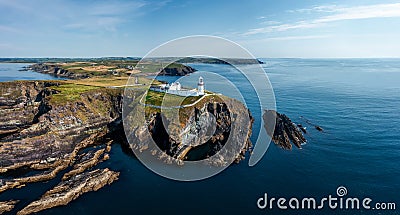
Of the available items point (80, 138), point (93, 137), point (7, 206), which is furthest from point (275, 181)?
point (80, 138)

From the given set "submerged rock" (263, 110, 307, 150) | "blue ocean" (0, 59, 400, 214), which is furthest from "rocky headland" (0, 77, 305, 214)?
"blue ocean" (0, 59, 400, 214)

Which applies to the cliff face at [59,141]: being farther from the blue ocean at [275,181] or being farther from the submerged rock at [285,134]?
the submerged rock at [285,134]

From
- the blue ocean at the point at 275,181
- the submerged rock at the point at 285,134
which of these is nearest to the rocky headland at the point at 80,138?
the blue ocean at the point at 275,181

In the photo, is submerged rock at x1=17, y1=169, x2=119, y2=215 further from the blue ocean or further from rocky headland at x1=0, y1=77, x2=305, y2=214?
the blue ocean

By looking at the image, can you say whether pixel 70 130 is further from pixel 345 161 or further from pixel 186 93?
pixel 345 161

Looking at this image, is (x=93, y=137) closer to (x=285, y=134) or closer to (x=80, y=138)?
(x=80, y=138)

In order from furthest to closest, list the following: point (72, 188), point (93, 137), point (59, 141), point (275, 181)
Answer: point (93, 137), point (59, 141), point (275, 181), point (72, 188)

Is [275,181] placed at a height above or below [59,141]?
below

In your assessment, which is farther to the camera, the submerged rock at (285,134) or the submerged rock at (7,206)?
the submerged rock at (285,134)

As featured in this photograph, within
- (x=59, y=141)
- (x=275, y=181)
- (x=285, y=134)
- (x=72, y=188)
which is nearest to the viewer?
(x=72, y=188)

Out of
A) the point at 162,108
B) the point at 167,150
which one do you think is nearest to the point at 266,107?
the point at 162,108

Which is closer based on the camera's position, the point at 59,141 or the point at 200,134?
the point at 59,141
